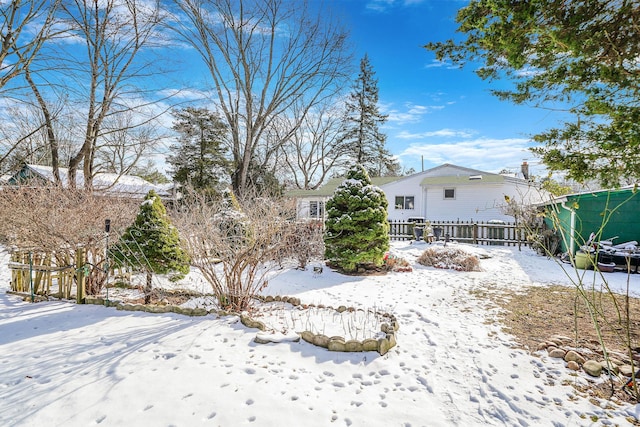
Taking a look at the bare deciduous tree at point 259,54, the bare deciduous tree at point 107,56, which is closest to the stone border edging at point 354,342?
the bare deciduous tree at point 107,56

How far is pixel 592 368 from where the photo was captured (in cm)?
315

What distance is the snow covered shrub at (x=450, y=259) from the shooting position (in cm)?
904

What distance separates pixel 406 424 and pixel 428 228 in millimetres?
13389

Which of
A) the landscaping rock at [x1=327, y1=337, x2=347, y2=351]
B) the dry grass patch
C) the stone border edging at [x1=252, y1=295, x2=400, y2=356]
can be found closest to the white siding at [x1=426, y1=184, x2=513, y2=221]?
the dry grass patch

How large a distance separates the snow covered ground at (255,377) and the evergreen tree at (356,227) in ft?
10.6

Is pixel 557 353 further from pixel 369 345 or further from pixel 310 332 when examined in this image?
pixel 310 332

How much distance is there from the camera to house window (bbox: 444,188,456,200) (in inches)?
731

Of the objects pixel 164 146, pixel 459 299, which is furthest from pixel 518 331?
pixel 164 146

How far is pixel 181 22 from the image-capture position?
43.4ft

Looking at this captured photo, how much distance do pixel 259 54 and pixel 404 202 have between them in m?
12.2

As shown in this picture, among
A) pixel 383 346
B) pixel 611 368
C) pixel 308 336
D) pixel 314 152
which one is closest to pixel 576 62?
pixel 611 368

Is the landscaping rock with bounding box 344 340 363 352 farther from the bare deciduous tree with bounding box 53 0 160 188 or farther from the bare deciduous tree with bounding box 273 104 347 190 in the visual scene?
the bare deciduous tree with bounding box 273 104 347 190

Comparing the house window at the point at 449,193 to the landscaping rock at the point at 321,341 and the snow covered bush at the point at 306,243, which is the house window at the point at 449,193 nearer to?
the snow covered bush at the point at 306,243

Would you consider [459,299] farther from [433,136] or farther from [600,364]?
[433,136]
